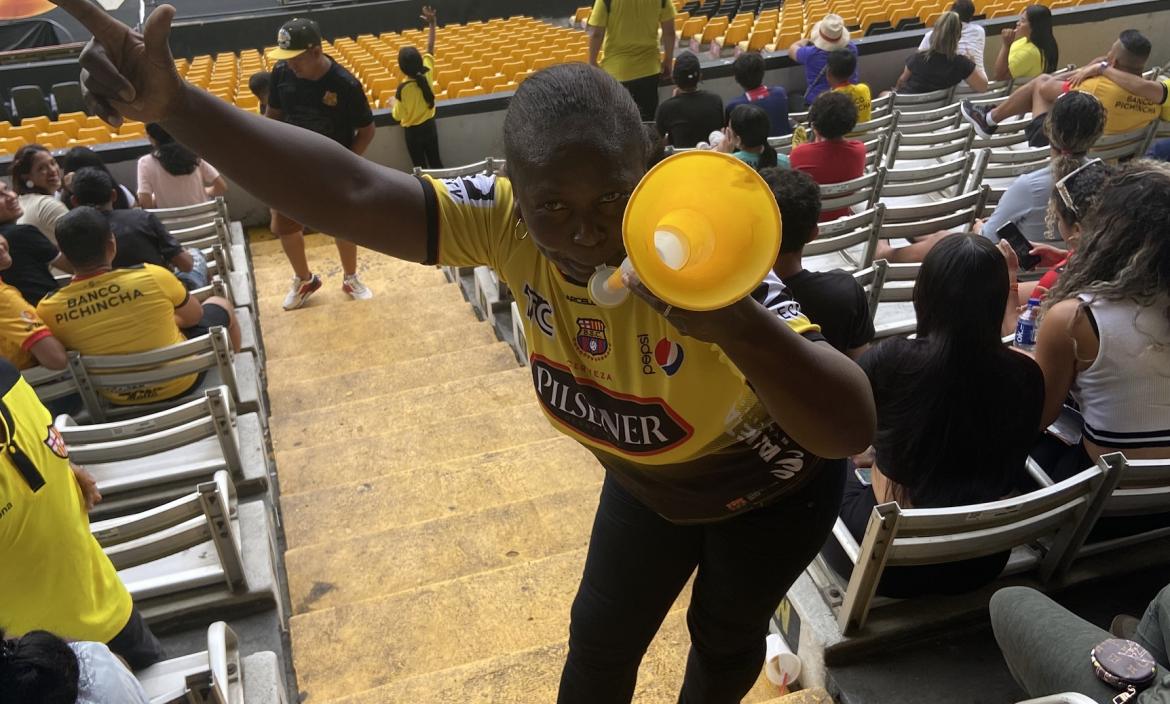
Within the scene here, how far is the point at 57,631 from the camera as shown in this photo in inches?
74.5

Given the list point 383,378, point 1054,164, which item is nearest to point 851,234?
point 1054,164

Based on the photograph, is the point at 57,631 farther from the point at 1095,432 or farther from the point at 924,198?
the point at 924,198

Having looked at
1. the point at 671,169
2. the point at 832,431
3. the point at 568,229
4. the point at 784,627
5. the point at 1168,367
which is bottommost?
the point at 784,627

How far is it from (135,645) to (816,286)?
2.12 meters

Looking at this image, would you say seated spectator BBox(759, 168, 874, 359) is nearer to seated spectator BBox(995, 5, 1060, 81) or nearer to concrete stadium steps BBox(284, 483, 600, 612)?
concrete stadium steps BBox(284, 483, 600, 612)

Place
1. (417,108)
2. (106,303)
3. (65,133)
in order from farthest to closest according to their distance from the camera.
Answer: (65,133), (417,108), (106,303)

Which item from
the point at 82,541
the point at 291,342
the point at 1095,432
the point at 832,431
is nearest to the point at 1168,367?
the point at 1095,432

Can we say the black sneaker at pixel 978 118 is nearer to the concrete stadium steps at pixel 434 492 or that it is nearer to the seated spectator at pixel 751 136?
the seated spectator at pixel 751 136

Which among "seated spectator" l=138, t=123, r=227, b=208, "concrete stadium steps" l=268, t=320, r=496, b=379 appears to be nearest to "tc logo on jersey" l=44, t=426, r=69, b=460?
"concrete stadium steps" l=268, t=320, r=496, b=379

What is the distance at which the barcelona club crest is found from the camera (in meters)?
1.27

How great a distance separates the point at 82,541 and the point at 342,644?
81 centimetres

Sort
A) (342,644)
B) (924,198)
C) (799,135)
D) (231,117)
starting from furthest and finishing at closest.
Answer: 1. (924,198)
2. (799,135)
3. (342,644)
4. (231,117)

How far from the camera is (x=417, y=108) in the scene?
6766mm

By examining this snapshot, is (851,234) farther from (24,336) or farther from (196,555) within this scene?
(24,336)
